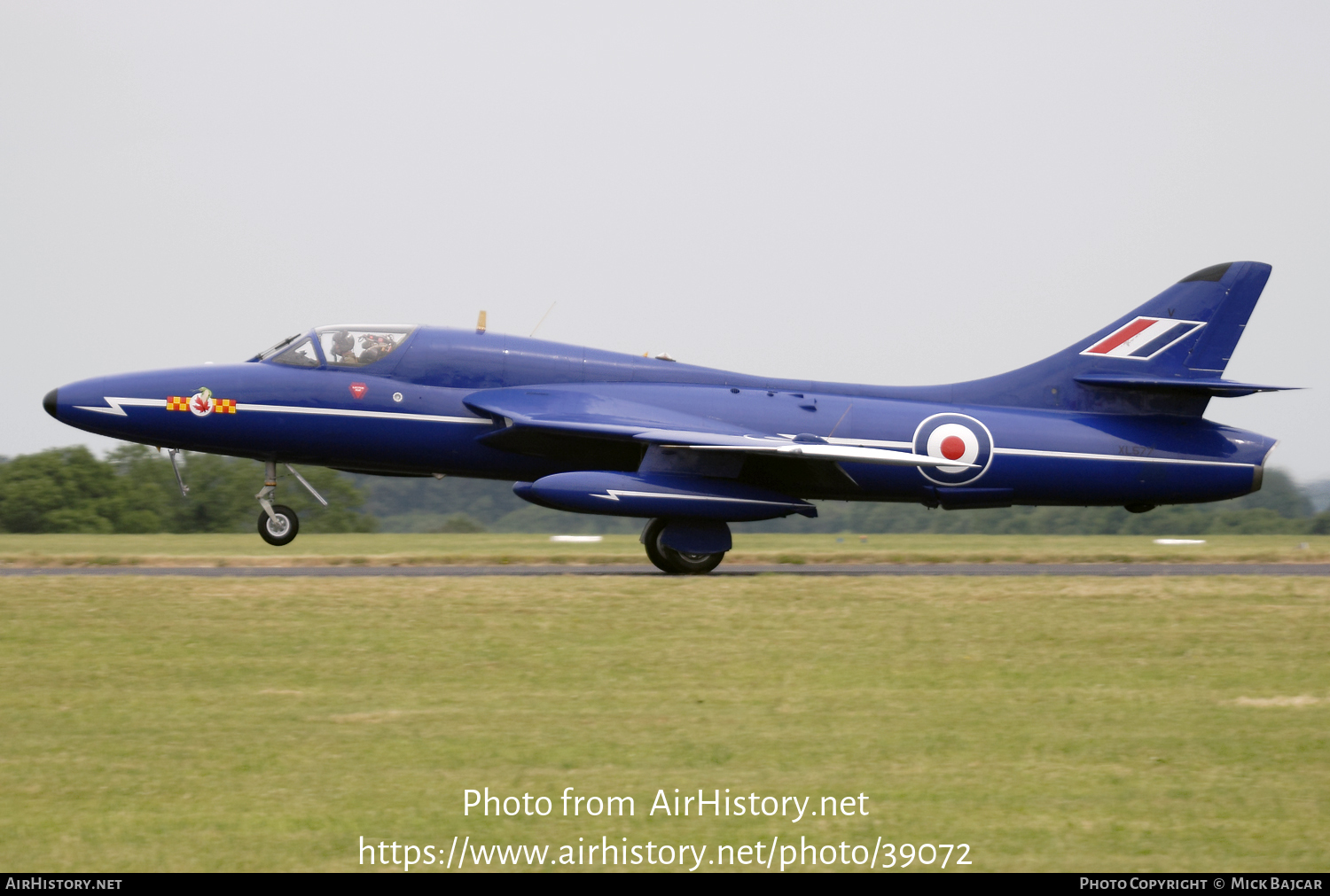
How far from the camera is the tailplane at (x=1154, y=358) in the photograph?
1827cm

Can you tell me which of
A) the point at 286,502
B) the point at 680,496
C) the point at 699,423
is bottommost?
the point at 286,502

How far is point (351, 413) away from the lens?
1675cm

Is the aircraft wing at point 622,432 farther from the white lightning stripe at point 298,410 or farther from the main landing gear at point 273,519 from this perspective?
the main landing gear at point 273,519

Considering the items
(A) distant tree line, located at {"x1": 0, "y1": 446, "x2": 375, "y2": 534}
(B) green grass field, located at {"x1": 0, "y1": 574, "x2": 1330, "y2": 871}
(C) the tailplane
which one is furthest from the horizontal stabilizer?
(A) distant tree line, located at {"x1": 0, "y1": 446, "x2": 375, "y2": 534}

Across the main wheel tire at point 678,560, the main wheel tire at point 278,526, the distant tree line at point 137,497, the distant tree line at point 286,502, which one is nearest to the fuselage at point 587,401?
the main wheel tire at point 278,526

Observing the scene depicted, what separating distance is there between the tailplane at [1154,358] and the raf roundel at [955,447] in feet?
3.09

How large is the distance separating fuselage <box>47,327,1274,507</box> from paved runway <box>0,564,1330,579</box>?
1.02m

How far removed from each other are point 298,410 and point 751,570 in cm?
640

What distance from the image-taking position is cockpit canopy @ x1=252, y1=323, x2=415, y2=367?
1697cm

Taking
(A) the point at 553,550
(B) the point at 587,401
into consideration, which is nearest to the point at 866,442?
(B) the point at 587,401

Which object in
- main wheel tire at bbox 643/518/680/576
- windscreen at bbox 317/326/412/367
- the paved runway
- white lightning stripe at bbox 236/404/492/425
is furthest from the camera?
windscreen at bbox 317/326/412/367

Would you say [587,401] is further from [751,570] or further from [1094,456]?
→ [1094,456]

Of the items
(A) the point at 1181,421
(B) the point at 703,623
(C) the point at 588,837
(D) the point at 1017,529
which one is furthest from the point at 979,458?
(D) the point at 1017,529

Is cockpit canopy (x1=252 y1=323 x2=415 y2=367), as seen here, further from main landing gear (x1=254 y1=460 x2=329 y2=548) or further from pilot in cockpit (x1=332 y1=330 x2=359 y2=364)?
main landing gear (x1=254 y1=460 x2=329 y2=548)
